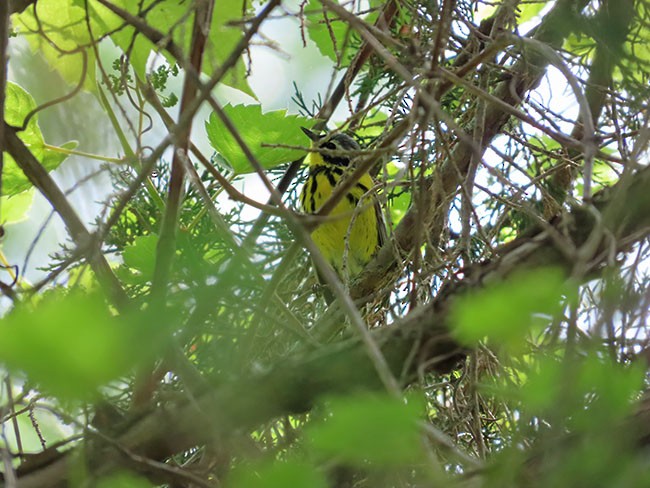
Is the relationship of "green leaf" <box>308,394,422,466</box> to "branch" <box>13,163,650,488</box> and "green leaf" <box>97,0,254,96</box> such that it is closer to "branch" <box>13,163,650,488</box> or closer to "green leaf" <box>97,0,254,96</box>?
"branch" <box>13,163,650,488</box>

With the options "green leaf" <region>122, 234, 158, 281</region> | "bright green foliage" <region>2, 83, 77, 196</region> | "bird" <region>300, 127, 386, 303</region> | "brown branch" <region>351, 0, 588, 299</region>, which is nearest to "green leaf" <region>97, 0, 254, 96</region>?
"bright green foliage" <region>2, 83, 77, 196</region>

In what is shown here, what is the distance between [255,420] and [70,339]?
0.40 metres

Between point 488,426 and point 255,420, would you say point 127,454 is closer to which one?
point 255,420

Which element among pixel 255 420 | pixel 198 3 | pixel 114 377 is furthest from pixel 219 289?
pixel 198 3

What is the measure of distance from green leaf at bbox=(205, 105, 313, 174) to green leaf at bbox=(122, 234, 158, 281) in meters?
0.20

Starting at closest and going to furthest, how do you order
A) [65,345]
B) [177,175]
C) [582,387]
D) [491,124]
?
[65,345]
[582,387]
[177,175]
[491,124]

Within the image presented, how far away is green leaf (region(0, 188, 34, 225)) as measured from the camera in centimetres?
164

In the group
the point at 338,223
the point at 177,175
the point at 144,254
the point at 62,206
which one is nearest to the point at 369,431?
the point at 177,175

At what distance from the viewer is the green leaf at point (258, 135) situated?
1.34 metres

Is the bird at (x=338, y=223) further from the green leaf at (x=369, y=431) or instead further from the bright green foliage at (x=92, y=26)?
the green leaf at (x=369, y=431)

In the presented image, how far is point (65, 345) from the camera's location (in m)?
0.47

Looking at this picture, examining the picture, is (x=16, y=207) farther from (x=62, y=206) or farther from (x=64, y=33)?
(x=62, y=206)

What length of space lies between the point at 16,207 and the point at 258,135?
0.60 meters

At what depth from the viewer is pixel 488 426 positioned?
158 cm
